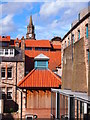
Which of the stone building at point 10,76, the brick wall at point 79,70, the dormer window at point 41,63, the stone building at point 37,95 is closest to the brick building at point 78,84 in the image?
the brick wall at point 79,70

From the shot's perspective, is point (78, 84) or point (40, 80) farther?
point (40, 80)

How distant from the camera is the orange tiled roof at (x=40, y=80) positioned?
22.6 metres

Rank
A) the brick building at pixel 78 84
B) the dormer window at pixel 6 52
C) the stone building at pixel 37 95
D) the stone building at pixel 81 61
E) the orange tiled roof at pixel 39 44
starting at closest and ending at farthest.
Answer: the brick building at pixel 78 84, the stone building at pixel 81 61, the stone building at pixel 37 95, the dormer window at pixel 6 52, the orange tiled roof at pixel 39 44

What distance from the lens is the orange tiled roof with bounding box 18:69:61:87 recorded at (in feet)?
74.0

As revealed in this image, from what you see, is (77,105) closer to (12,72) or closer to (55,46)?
(12,72)

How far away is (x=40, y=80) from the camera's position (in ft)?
76.1

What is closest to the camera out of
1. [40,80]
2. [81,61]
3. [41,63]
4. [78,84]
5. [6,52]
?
[78,84]

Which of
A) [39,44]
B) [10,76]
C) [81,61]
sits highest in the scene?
[39,44]

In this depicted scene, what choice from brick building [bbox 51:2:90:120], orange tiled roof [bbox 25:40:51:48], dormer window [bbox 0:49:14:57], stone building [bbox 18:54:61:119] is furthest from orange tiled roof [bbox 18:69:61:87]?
orange tiled roof [bbox 25:40:51:48]

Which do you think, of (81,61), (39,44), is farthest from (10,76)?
(39,44)

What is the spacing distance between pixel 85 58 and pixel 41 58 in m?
8.87

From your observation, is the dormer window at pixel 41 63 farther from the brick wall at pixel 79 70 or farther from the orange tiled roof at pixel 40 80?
the brick wall at pixel 79 70

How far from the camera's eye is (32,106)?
2214cm

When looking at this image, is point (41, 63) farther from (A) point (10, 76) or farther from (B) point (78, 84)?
(B) point (78, 84)
